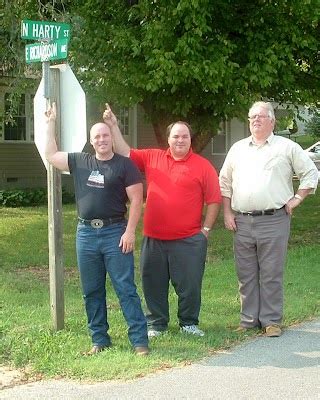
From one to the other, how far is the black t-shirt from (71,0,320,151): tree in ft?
17.0

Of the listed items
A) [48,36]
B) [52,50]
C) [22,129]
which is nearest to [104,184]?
[52,50]

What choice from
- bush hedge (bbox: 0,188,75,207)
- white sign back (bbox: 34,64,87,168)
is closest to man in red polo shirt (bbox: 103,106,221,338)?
white sign back (bbox: 34,64,87,168)

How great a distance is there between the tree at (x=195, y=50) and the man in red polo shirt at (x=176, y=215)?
4.65 metres

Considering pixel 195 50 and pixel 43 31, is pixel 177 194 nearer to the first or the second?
pixel 43 31

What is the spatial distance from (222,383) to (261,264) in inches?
64.5

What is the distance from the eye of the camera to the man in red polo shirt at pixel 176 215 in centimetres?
614

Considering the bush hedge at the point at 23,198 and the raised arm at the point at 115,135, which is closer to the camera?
the raised arm at the point at 115,135

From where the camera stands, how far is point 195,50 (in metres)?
10.9

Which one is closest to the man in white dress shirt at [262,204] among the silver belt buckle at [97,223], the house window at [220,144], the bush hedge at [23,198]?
the silver belt buckle at [97,223]

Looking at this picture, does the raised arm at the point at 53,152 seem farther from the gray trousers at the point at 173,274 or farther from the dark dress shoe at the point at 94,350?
the dark dress shoe at the point at 94,350

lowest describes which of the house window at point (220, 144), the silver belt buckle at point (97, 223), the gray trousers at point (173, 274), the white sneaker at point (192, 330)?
the white sneaker at point (192, 330)

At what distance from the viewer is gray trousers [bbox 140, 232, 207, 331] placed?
20.5ft

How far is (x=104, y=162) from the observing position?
18.9 ft

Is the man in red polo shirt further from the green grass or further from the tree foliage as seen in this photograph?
the tree foliage
